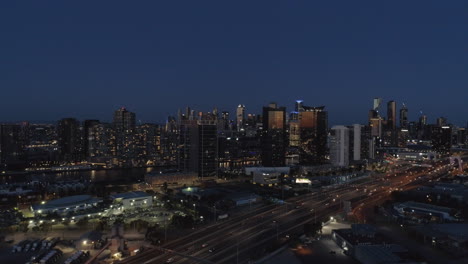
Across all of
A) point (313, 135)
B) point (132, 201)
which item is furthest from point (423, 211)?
point (313, 135)

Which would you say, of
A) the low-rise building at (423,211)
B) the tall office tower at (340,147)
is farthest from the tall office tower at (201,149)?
the low-rise building at (423,211)

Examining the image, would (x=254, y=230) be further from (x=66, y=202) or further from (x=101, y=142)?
(x=101, y=142)

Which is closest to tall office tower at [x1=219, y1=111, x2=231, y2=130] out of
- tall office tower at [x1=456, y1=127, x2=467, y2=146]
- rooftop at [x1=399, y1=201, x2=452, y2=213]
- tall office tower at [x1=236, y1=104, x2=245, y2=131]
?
tall office tower at [x1=236, y1=104, x2=245, y2=131]

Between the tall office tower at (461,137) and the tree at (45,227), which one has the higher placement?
the tall office tower at (461,137)

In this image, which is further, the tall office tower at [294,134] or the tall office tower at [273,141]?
the tall office tower at [294,134]

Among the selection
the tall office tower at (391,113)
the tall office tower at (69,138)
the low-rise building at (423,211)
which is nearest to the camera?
the low-rise building at (423,211)

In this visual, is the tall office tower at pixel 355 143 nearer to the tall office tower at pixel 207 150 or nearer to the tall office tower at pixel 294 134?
the tall office tower at pixel 294 134

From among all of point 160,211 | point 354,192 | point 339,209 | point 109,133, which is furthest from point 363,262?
point 109,133

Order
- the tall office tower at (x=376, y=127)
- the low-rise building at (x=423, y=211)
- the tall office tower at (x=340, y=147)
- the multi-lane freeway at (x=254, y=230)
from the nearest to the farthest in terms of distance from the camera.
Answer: the multi-lane freeway at (x=254, y=230) → the low-rise building at (x=423, y=211) → the tall office tower at (x=340, y=147) → the tall office tower at (x=376, y=127)
